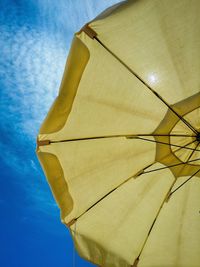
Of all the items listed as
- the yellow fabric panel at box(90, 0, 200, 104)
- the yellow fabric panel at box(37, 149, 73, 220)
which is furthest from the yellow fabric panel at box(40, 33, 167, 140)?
the yellow fabric panel at box(37, 149, 73, 220)

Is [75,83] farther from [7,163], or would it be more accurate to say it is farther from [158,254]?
[7,163]

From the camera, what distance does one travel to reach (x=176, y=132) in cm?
335

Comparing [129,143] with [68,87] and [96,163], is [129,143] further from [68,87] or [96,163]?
[68,87]

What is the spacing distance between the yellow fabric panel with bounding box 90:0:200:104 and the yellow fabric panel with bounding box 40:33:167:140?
14 centimetres

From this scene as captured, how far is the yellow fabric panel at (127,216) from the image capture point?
3.38m

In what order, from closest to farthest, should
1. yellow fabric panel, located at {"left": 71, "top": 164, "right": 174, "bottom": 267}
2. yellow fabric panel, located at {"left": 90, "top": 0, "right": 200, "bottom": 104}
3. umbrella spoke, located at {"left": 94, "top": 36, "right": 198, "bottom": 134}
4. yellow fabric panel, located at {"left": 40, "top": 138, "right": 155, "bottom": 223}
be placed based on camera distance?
yellow fabric panel, located at {"left": 90, "top": 0, "right": 200, "bottom": 104}, umbrella spoke, located at {"left": 94, "top": 36, "right": 198, "bottom": 134}, yellow fabric panel, located at {"left": 40, "top": 138, "right": 155, "bottom": 223}, yellow fabric panel, located at {"left": 71, "top": 164, "right": 174, "bottom": 267}

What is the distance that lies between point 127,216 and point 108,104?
1563 mm

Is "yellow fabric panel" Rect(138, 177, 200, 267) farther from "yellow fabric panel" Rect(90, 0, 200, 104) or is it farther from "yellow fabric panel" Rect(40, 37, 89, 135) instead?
"yellow fabric panel" Rect(40, 37, 89, 135)

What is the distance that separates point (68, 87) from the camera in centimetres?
281

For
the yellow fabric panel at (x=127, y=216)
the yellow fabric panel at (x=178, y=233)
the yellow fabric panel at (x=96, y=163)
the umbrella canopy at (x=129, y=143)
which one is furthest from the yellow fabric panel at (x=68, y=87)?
the yellow fabric panel at (x=178, y=233)

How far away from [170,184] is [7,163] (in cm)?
2399

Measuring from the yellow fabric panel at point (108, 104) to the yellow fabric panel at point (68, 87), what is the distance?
1.8 inches

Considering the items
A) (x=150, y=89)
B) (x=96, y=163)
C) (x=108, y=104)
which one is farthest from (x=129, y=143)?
(x=150, y=89)

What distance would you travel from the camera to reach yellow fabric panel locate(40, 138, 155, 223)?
3227 mm
